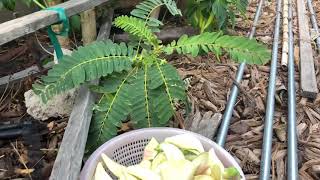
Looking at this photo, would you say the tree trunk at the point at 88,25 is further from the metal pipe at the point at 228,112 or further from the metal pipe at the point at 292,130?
the metal pipe at the point at 292,130

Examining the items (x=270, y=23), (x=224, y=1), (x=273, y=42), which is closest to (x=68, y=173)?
(x=224, y=1)

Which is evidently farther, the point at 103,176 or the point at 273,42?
the point at 273,42

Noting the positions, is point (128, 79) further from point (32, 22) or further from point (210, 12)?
point (210, 12)

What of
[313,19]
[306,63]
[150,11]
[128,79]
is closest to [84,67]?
[128,79]

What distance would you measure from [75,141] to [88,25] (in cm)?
105

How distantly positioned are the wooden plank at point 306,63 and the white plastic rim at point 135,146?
4.19ft

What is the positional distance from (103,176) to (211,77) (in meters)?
1.50

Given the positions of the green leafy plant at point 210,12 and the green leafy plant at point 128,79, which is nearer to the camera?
the green leafy plant at point 128,79

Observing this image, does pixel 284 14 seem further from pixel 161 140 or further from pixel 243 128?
pixel 161 140

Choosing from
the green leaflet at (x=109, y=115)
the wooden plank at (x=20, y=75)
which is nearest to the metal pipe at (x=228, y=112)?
the green leaflet at (x=109, y=115)

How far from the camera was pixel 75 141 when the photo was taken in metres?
1.53

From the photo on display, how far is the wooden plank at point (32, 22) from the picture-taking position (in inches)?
57.1

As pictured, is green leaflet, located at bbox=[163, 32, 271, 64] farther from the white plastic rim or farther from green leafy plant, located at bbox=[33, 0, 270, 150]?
the white plastic rim

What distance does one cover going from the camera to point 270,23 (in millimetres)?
3783
